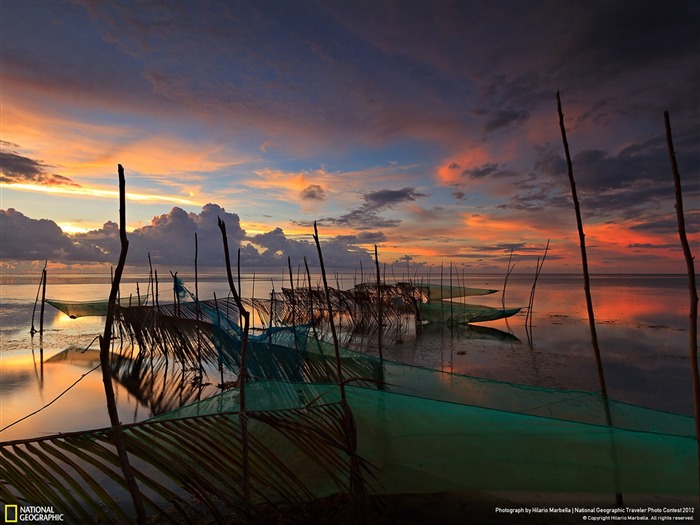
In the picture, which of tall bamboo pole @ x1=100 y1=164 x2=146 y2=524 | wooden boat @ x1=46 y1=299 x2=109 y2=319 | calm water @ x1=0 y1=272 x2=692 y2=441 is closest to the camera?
tall bamboo pole @ x1=100 y1=164 x2=146 y2=524

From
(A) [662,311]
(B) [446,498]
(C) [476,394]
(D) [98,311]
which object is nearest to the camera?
(B) [446,498]

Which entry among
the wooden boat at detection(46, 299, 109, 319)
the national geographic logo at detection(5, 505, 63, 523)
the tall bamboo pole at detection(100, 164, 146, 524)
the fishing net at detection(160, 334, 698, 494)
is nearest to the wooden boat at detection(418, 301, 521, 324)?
the fishing net at detection(160, 334, 698, 494)

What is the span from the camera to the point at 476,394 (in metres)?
4.19

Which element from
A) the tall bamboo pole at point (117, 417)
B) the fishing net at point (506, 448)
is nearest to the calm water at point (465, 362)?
the tall bamboo pole at point (117, 417)

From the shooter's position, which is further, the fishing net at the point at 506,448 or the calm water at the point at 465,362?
the calm water at the point at 465,362

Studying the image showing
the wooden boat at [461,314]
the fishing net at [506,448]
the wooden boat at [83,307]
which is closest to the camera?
the fishing net at [506,448]

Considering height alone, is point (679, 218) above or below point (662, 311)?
above

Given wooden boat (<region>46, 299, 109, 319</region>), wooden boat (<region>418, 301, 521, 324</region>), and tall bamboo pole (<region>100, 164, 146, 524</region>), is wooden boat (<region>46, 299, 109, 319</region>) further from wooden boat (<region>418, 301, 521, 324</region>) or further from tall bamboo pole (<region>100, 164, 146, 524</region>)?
tall bamboo pole (<region>100, 164, 146, 524</region>)

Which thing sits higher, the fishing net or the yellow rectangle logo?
the yellow rectangle logo

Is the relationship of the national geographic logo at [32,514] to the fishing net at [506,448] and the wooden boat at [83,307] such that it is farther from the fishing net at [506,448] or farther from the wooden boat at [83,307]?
the wooden boat at [83,307]

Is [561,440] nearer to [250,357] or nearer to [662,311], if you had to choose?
[250,357]

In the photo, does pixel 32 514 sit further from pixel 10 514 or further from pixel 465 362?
pixel 465 362

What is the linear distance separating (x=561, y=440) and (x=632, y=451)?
0.42 metres

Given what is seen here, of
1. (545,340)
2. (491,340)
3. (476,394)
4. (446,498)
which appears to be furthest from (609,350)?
(446,498)
